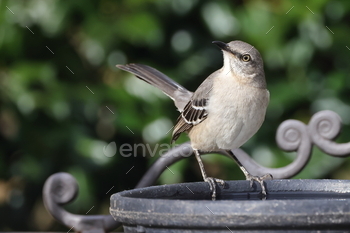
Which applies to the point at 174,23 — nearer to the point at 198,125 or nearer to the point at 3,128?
the point at 198,125

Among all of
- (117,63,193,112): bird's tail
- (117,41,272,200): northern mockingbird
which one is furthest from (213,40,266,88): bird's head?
(117,63,193,112): bird's tail

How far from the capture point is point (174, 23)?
3629 mm

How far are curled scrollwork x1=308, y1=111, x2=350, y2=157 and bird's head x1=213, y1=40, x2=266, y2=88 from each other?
0.53m

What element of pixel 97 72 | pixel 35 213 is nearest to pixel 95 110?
pixel 97 72

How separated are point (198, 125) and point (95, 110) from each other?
0.74m

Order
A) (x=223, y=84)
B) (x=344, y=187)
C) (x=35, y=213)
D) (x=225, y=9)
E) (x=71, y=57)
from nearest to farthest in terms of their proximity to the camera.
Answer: (x=344, y=187), (x=223, y=84), (x=225, y=9), (x=71, y=57), (x=35, y=213)

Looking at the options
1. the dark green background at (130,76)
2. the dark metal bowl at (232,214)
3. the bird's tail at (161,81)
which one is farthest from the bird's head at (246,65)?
the dark metal bowl at (232,214)

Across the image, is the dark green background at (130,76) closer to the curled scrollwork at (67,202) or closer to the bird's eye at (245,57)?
the bird's eye at (245,57)

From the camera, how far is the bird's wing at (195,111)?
3.28m

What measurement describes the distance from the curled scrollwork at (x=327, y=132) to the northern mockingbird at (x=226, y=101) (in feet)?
1.10

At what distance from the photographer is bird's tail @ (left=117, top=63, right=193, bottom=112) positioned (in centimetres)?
333

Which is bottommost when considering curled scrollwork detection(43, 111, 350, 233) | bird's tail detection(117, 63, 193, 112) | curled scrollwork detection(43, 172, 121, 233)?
curled scrollwork detection(43, 172, 121, 233)

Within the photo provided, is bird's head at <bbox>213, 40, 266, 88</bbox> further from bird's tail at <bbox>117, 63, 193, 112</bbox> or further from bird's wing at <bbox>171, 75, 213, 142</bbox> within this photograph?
bird's tail at <bbox>117, 63, 193, 112</bbox>

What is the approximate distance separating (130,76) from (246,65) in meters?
0.86
